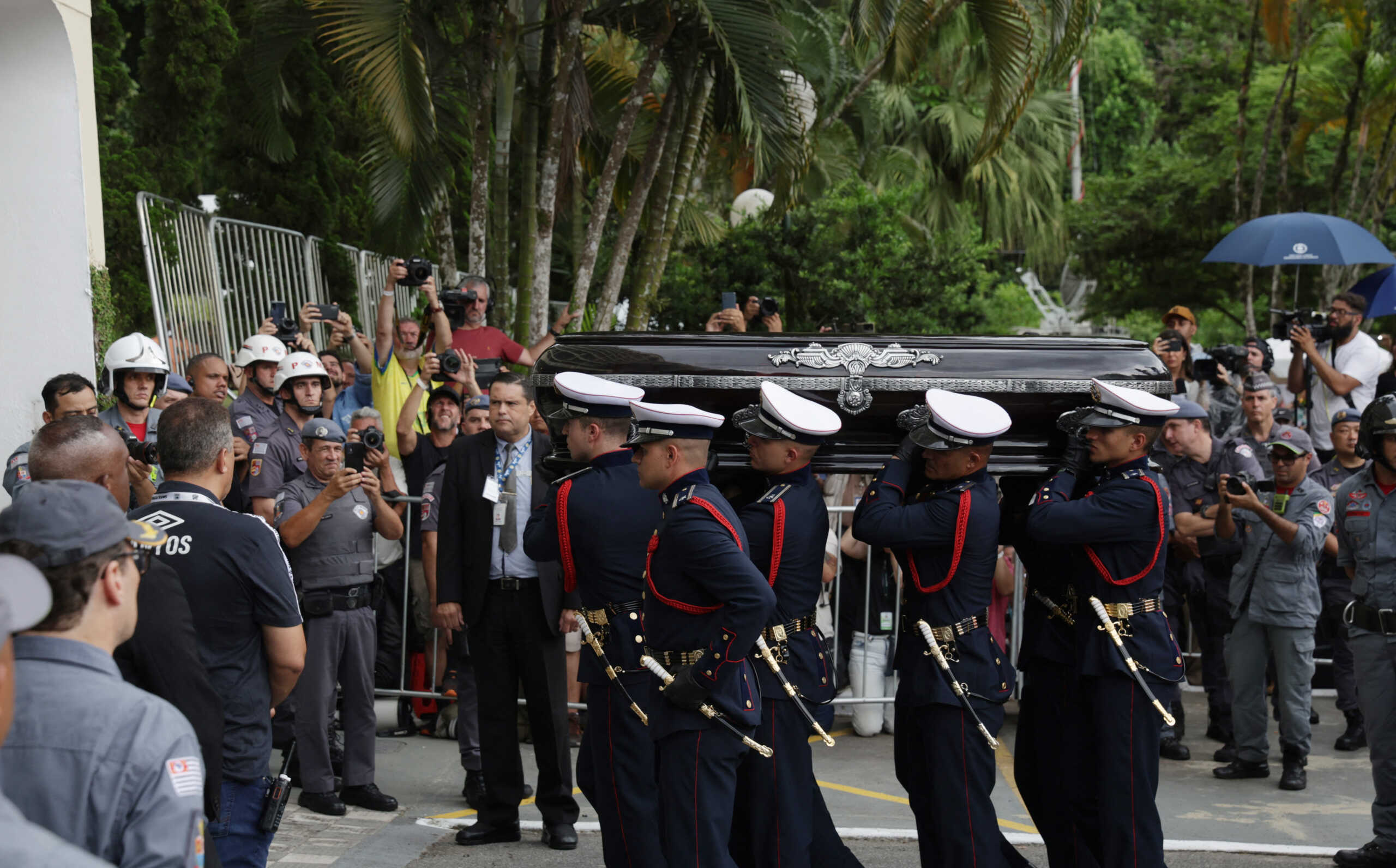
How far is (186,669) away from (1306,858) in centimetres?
428

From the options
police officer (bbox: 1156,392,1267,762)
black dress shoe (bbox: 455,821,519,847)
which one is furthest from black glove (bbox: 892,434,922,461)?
police officer (bbox: 1156,392,1267,762)

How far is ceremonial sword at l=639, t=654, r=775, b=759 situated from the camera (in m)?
3.85

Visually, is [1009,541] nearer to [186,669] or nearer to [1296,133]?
[186,669]

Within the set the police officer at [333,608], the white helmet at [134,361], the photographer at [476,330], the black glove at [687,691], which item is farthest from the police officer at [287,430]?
the black glove at [687,691]

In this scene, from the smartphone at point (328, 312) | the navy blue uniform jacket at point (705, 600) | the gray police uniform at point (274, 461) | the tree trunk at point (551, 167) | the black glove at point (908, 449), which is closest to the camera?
the navy blue uniform jacket at point (705, 600)

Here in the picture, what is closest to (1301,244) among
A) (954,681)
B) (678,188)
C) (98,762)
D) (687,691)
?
(678,188)

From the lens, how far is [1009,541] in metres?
4.73

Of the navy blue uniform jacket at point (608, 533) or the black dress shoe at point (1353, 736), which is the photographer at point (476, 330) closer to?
the navy blue uniform jacket at point (608, 533)

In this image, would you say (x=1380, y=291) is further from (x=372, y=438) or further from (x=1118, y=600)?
(x=372, y=438)

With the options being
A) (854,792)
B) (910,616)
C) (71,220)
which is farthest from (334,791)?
(71,220)

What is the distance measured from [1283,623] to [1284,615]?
0.04 metres

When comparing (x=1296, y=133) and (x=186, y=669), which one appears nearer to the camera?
(x=186, y=669)

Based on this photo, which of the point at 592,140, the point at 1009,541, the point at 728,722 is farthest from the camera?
the point at 592,140

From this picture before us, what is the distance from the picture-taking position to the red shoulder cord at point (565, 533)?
466 cm
